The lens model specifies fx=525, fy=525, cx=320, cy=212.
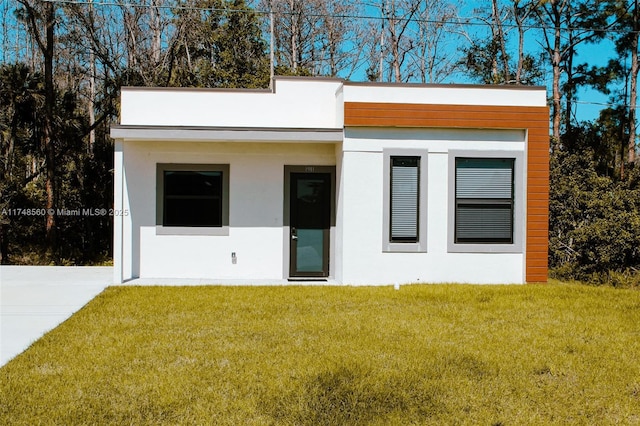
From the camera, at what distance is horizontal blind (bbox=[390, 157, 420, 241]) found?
988 centimetres

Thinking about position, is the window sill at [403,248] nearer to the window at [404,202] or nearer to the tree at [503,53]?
the window at [404,202]

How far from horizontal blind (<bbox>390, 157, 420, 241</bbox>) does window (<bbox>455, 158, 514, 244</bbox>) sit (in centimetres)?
82

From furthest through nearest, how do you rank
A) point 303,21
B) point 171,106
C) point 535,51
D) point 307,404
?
point 303,21
point 535,51
point 171,106
point 307,404

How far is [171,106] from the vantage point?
10.7 meters

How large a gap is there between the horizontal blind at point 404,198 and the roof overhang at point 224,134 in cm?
128

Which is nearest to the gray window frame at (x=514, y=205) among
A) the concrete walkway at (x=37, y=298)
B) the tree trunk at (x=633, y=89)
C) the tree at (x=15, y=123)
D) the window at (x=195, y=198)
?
the window at (x=195, y=198)

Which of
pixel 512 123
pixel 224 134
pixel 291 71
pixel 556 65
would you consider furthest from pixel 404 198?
pixel 556 65

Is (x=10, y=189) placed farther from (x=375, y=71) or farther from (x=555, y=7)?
(x=555, y=7)

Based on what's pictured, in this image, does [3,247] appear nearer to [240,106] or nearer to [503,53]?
[240,106]

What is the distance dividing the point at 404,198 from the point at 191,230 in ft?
14.0

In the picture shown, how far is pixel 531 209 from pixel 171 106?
738 centimetres

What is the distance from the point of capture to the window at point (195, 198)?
1051cm

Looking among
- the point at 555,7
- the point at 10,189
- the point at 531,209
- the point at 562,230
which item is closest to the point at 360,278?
the point at 531,209

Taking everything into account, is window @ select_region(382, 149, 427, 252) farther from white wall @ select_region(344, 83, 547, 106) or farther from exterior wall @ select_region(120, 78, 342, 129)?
exterior wall @ select_region(120, 78, 342, 129)
